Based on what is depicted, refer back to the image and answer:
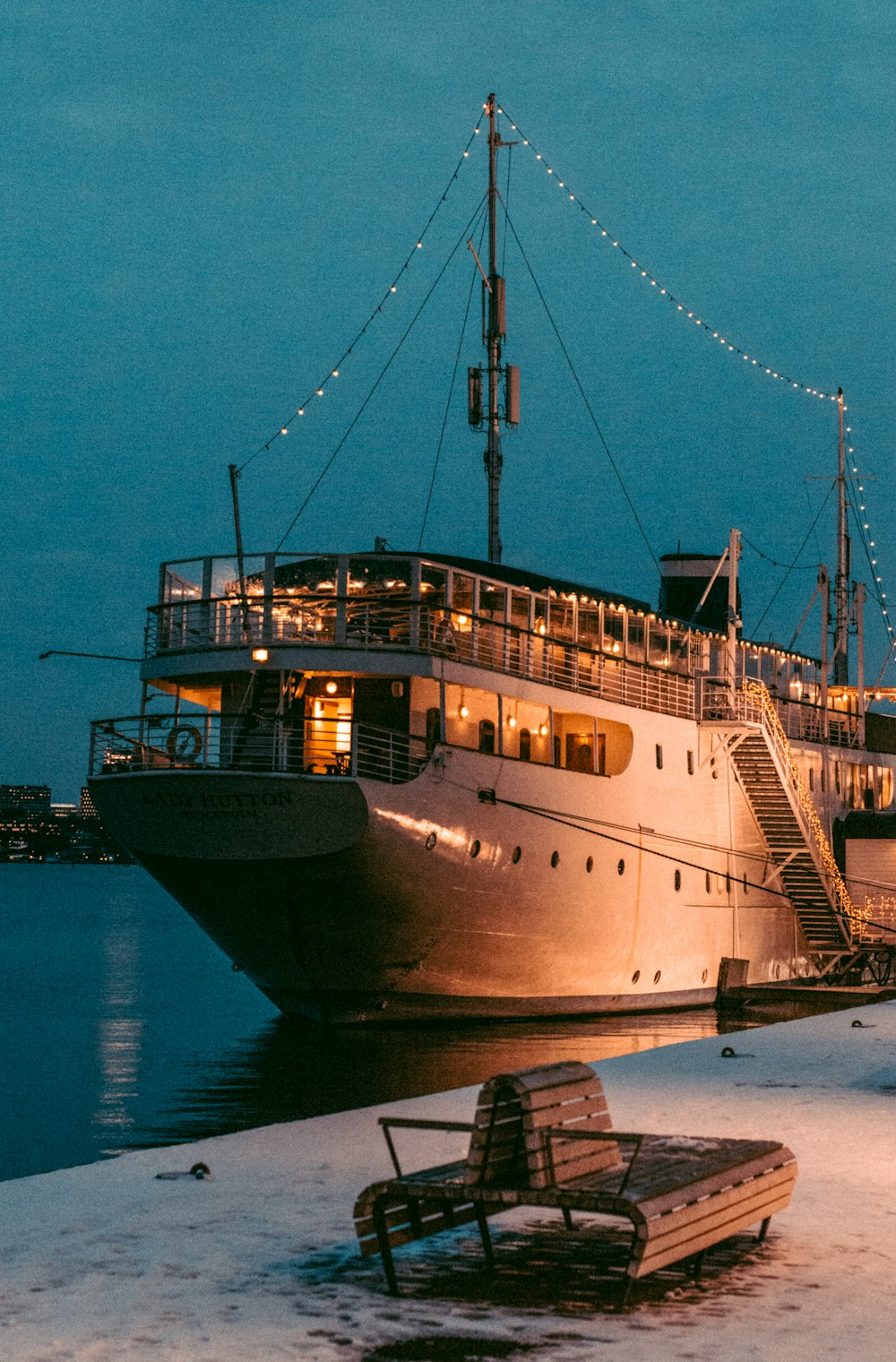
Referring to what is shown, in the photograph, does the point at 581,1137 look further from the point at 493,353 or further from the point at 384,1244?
the point at 493,353

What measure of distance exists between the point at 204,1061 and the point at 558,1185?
20842 millimetres

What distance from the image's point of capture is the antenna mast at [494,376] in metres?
36.1

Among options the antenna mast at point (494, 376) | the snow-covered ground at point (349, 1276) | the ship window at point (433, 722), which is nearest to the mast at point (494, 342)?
A: the antenna mast at point (494, 376)

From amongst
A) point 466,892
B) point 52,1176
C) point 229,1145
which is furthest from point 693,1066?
point 466,892

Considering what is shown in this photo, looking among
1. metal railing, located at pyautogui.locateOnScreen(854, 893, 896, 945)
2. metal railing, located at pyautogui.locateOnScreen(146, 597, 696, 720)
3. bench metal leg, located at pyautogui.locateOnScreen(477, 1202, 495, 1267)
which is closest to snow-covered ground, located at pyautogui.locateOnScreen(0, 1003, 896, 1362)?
bench metal leg, located at pyautogui.locateOnScreen(477, 1202, 495, 1267)

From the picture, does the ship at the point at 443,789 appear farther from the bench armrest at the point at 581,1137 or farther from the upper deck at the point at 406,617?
the bench armrest at the point at 581,1137

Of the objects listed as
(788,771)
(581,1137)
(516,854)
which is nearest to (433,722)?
(516,854)

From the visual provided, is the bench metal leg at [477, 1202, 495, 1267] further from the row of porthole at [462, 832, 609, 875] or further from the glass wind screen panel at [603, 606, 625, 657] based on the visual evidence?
the glass wind screen panel at [603, 606, 625, 657]

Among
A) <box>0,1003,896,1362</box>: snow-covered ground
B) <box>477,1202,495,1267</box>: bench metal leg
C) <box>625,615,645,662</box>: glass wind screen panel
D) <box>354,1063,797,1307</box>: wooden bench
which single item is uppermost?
<box>625,615,645,662</box>: glass wind screen panel

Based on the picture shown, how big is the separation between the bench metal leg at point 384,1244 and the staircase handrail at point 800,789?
1069 inches

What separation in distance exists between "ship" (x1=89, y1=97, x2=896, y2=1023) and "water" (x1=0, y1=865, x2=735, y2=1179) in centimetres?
103

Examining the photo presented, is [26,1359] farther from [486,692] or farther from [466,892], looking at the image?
[486,692]

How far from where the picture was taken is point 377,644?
24922mm

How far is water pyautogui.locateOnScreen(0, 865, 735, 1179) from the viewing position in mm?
19719
